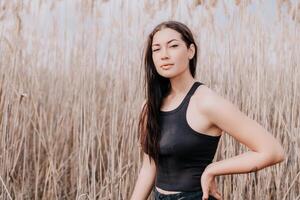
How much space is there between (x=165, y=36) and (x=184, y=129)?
0.20m

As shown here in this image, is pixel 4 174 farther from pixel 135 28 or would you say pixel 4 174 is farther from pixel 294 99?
pixel 294 99

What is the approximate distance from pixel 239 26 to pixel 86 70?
66 cm

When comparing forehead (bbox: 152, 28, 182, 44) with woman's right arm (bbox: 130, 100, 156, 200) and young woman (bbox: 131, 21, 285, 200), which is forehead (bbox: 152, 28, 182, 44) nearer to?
young woman (bbox: 131, 21, 285, 200)

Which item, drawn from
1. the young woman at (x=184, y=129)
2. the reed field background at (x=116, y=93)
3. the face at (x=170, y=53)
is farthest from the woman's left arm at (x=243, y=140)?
the reed field background at (x=116, y=93)

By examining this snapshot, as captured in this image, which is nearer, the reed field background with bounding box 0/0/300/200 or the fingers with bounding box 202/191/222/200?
the fingers with bounding box 202/191/222/200

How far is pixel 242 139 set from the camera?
952 millimetres

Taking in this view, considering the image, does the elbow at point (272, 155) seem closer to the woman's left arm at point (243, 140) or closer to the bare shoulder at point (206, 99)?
the woman's left arm at point (243, 140)

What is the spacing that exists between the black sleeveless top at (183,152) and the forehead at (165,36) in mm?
124

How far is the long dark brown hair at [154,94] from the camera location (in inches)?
40.7

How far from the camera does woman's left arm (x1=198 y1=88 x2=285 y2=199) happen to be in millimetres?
933

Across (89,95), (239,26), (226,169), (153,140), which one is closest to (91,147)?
(89,95)

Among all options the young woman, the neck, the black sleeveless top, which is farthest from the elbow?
the neck

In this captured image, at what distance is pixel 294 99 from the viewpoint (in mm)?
2064

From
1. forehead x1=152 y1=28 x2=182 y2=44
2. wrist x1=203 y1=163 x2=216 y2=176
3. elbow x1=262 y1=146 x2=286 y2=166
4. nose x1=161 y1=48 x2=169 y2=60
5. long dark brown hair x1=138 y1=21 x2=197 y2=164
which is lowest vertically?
wrist x1=203 y1=163 x2=216 y2=176
